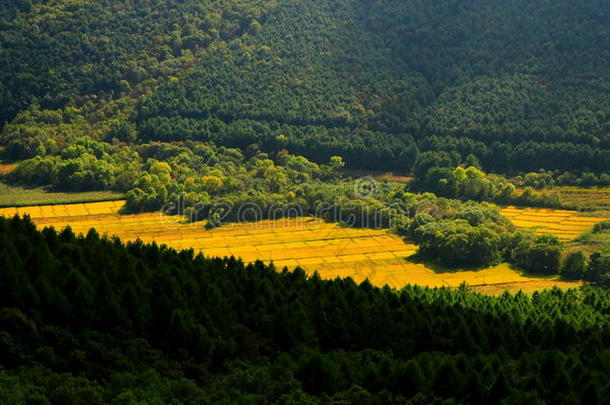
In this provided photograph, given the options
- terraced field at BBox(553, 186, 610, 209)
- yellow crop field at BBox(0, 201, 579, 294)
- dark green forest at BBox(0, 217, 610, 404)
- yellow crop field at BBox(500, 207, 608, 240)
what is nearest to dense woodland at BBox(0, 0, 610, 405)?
dark green forest at BBox(0, 217, 610, 404)

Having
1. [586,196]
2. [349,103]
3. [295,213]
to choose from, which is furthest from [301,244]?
[349,103]

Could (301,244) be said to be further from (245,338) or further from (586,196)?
(245,338)

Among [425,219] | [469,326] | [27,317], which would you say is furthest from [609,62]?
[27,317]

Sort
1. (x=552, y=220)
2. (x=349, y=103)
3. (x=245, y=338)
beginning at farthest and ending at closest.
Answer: (x=349, y=103) → (x=552, y=220) → (x=245, y=338)

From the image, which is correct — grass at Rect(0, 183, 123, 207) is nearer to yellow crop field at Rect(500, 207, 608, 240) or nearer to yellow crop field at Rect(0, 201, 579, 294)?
yellow crop field at Rect(0, 201, 579, 294)

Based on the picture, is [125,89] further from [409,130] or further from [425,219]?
[425,219]

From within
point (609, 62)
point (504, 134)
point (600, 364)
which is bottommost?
point (600, 364)
